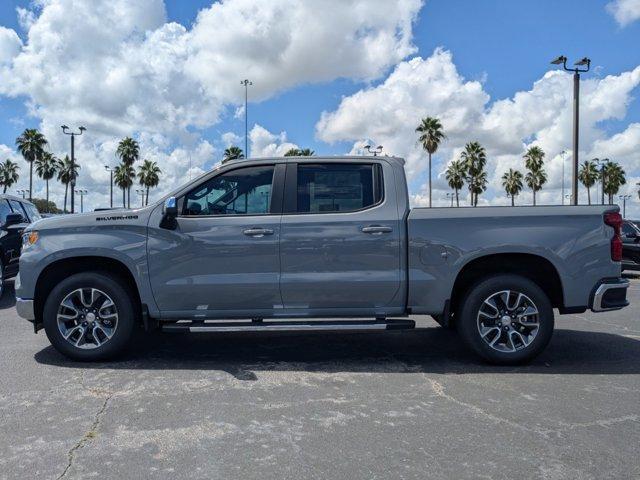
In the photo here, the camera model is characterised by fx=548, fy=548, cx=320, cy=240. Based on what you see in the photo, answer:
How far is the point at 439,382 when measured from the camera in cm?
485

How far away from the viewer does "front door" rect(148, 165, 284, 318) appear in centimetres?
521

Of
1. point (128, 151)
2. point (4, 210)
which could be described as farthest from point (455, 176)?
point (4, 210)

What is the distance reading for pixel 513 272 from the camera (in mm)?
5555

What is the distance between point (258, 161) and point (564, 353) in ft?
12.7

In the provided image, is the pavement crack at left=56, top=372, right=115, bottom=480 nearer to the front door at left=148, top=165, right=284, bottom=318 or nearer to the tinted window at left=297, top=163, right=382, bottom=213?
the front door at left=148, top=165, right=284, bottom=318

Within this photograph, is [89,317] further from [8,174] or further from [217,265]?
[8,174]

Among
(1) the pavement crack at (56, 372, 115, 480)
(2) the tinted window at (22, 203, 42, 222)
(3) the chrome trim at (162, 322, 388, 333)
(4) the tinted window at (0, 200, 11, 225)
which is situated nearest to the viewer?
(1) the pavement crack at (56, 372, 115, 480)

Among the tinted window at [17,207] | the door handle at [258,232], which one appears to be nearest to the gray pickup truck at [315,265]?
the door handle at [258,232]

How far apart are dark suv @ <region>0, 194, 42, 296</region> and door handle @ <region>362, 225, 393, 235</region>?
23.0 ft

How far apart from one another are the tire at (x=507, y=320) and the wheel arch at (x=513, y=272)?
0.19m

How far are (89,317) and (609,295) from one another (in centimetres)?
501

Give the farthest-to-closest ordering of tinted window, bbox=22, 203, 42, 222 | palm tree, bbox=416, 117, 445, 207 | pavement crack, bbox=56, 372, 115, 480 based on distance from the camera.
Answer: palm tree, bbox=416, 117, 445, 207 → tinted window, bbox=22, 203, 42, 222 → pavement crack, bbox=56, 372, 115, 480

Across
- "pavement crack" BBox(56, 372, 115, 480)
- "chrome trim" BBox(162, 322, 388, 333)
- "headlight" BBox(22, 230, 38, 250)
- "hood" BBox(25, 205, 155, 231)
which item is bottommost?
"pavement crack" BBox(56, 372, 115, 480)

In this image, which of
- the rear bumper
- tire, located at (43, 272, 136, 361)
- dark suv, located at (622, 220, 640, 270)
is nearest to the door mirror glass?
tire, located at (43, 272, 136, 361)
